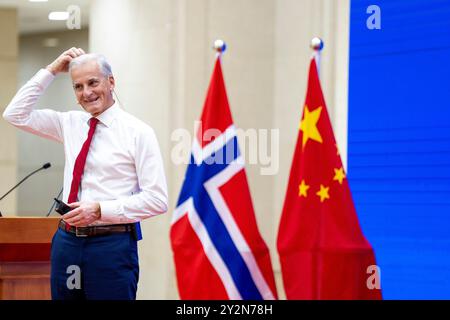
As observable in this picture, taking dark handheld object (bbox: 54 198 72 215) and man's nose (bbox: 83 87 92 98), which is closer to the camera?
dark handheld object (bbox: 54 198 72 215)

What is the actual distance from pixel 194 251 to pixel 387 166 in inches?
48.6

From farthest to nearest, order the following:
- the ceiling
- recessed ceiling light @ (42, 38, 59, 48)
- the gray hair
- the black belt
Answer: recessed ceiling light @ (42, 38, 59, 48), the ceiling, the gray hair, the black belt

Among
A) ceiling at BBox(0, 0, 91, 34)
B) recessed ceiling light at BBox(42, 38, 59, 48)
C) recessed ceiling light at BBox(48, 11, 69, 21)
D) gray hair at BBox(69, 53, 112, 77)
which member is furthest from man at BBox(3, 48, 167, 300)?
recessed ceiling light at BBox(42, 38, 59, 48)

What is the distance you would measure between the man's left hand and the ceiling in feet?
16.7

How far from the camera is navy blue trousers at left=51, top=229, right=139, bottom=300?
260 centimetres

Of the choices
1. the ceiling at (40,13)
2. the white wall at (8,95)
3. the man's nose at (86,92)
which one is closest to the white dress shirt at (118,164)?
the man's nose at (86,92)

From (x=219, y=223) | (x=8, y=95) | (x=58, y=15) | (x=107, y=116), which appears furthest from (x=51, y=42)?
(x=107, y=116)

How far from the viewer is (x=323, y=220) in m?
4.14

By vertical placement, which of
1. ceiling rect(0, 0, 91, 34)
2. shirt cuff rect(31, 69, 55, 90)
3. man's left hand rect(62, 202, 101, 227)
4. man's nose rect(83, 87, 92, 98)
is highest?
ceiling rect(0, 0, 91, 34)

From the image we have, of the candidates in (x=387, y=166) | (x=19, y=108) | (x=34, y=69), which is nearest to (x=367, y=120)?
(x=387, y=166)

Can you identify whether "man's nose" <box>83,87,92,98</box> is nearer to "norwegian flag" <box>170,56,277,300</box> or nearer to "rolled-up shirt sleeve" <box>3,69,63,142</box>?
"rolled-up shirt sleeve" <box>3,69,63,142</box>

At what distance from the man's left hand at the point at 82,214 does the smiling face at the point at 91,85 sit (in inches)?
14.8

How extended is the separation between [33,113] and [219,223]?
1.73 meters

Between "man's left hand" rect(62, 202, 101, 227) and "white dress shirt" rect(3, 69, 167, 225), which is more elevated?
"white dress shirt" rect(3, 69, 167, 225)
